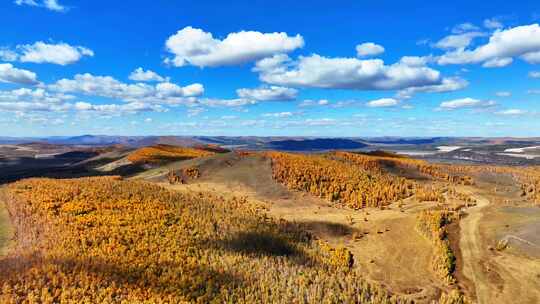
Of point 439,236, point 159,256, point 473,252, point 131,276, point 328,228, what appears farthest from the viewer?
point 328,228

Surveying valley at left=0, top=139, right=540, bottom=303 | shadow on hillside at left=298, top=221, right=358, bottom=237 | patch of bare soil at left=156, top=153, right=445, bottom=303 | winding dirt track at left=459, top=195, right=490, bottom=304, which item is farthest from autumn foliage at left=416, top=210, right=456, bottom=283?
shadow on hillside at left=298, top=221, right=358, bottom=237

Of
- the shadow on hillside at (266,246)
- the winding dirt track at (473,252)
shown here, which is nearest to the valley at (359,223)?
the winding dirt track at (473,252)

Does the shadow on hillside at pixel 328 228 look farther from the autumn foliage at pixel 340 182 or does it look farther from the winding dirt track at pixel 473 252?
the winding dirt track at pixel 473 252

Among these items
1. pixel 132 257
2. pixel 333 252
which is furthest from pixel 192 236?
pixel 333 252

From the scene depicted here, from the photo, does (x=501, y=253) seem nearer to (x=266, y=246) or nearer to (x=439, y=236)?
(x=439, y=236)

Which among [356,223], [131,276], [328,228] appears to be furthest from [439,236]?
[131,276]

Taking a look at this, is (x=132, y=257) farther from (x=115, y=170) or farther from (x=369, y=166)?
(x=115, y=170)
